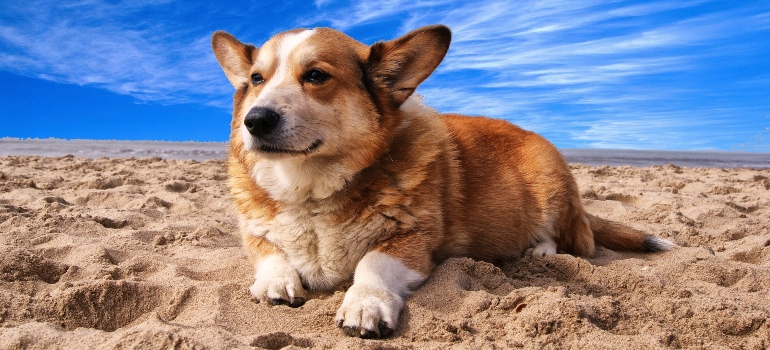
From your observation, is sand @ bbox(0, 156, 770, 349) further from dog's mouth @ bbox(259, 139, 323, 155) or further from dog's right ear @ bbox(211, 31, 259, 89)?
dog's right ear @ bbox(211, 31, 259, 89)

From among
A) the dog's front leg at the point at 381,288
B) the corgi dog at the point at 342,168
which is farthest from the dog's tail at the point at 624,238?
the dog's front leg at the point at 381,288

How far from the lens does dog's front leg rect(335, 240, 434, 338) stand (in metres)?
2.62

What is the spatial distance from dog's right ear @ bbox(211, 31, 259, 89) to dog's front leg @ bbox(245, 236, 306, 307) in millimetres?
1087

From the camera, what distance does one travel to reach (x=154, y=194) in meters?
6.51

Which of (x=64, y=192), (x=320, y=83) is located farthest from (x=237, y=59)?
(x=64, y=192)

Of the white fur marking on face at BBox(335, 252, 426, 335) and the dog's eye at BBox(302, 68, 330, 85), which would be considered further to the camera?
the dog's eye at BBox(302, 68, 330, 85)

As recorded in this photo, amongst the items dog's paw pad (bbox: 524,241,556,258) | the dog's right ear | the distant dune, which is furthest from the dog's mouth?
the distant dune

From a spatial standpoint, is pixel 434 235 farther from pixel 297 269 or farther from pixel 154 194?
pixel 154 194

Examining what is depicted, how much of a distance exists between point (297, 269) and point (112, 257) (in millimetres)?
1396

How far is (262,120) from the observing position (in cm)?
292

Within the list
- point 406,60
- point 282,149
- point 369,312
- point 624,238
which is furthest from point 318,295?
point 624,238

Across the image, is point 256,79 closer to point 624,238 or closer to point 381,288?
point 381,288

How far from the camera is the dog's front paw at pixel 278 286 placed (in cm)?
305

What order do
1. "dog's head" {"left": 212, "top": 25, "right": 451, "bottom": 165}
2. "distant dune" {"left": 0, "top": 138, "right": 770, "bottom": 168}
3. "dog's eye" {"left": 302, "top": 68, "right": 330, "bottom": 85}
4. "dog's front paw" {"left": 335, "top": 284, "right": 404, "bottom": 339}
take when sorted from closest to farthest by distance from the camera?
1. "dog's front paw" {"left": 335, "top": 284, "right": 404, "bottom": 339}
2. "dog's head" {"left": 212, "top": 25, "right": 451, "bottom": 165}
3. "dog's eye" {"left": 302, "top": 68, "right": 330, "bottom": 85}
4. "distant dune" {"left": 0, "top": 138, "right": 770, "bottom": 168}
